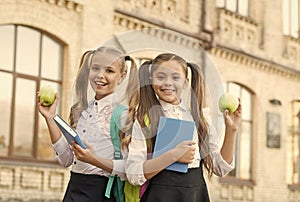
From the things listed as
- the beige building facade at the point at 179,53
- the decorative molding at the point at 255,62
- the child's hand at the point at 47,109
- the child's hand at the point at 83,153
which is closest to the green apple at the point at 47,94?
the child's hand at the point at 47,109

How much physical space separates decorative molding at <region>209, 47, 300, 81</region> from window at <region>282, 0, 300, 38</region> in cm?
109

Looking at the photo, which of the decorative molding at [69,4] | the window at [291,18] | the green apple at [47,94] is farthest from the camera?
the window at [291,18]

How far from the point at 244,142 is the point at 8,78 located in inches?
303

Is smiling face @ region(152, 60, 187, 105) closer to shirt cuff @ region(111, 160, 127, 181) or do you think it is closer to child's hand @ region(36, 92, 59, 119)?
shirt cuff @ region(111, 160, 127, 181)

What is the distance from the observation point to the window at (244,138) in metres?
17.5

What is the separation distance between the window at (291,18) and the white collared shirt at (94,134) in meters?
16.1

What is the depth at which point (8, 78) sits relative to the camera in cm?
1159

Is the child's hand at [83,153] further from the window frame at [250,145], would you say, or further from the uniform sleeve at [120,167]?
the window frame at [250,145]

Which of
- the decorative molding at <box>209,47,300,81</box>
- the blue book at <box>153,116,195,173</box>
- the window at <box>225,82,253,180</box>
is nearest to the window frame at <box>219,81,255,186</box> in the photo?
the window at <box>225,82,253,180</box>

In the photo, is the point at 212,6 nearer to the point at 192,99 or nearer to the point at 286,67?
the point at 286,67

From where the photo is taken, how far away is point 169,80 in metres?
4.04

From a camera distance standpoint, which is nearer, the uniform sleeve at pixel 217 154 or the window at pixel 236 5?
the uniform sleeve at pixel 217 154

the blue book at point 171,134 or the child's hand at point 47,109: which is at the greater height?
the child's hand at point 47,109

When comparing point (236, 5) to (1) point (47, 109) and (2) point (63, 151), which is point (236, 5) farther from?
(1) point (47, 109)
